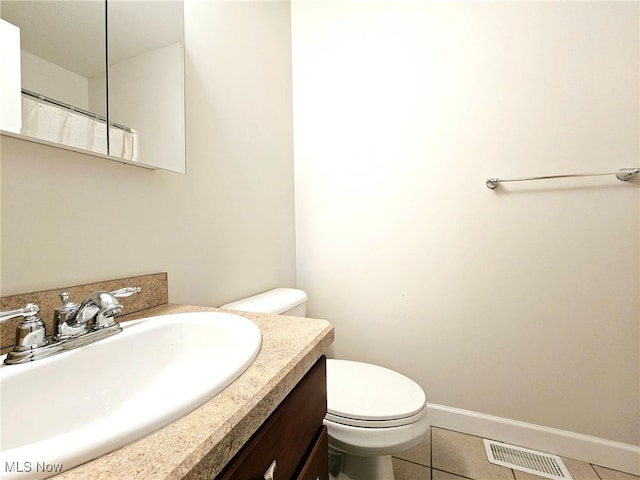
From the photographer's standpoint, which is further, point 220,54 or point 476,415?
point 476,415

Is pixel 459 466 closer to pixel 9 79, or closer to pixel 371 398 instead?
pixel 371 398

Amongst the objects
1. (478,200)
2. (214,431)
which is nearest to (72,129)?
(214,431)

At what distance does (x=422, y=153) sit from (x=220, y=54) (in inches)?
38.3

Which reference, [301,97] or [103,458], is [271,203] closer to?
[301,97]

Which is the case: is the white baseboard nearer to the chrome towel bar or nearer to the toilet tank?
the toilet tank

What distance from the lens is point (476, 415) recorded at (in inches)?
52.6

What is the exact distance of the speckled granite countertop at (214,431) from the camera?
27 cm

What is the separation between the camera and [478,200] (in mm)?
1297

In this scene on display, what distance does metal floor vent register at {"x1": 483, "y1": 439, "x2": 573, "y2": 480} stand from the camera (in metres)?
1.12

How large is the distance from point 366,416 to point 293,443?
429 mm

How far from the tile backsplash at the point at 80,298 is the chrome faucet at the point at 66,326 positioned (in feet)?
0.17

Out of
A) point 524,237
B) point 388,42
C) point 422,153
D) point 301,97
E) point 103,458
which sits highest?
point 388,42

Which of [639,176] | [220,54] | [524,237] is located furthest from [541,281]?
[220,54]

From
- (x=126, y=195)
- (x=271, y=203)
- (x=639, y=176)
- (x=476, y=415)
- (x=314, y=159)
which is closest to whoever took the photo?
(x=126, y=195)
